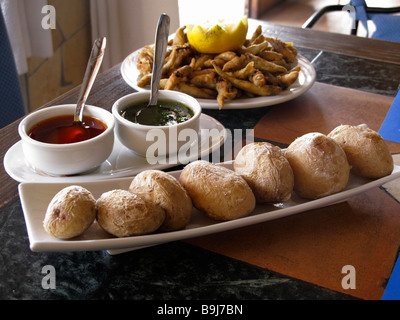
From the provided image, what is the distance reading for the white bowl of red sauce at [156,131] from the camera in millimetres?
946

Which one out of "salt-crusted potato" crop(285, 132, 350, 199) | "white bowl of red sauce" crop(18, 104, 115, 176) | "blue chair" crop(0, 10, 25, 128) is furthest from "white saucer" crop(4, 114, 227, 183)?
"blue chair" crop(0, 10, 25, 128)

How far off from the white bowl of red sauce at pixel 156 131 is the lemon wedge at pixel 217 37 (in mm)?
265

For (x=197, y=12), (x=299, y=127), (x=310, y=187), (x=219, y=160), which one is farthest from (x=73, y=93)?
(x=197, y=12)

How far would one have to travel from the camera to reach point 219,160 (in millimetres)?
1018

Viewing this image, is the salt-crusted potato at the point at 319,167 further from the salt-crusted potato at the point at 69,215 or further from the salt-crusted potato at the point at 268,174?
the salt-crusted potato at the point at 69,215

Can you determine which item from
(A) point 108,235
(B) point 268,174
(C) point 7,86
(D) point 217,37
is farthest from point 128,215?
(C) point 7,86

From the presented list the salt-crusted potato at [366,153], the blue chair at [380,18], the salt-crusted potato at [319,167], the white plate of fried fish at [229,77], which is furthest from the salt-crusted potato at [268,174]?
the blue chair at [380,18]

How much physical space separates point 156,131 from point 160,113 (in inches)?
4.6

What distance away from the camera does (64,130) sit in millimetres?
948

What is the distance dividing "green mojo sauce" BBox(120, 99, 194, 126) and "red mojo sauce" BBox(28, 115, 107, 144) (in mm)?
78

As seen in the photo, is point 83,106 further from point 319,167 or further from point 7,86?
point 7,86

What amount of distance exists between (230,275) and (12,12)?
1.82 meters

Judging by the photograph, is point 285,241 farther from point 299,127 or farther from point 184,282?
point 299,127

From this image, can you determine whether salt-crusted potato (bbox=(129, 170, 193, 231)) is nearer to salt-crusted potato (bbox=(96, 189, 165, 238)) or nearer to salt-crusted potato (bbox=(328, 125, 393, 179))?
salt-crusted potato (bbox=(96, 189, 165, 238))
